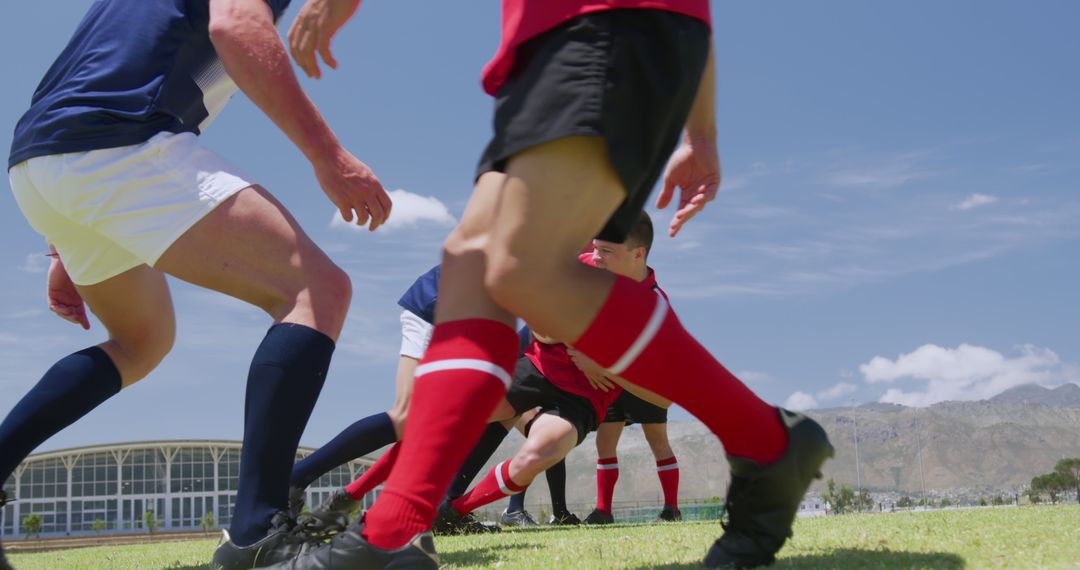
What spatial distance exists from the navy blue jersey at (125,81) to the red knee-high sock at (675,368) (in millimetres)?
1549

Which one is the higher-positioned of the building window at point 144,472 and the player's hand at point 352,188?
the player's hand at point 352,188

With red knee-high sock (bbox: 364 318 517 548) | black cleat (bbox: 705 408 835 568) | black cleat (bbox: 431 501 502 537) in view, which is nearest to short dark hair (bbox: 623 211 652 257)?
black cleat (bbox: 431 501 502 537)

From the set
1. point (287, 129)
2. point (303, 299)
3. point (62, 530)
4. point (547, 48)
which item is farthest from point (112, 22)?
point (62, 530)

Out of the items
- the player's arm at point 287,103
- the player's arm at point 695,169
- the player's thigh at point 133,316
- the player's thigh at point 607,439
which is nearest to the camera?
the player's arm at point 287,103

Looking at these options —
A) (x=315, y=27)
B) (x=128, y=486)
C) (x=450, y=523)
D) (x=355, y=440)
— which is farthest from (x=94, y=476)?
(x=315, y=27)

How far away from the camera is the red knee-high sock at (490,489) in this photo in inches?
209

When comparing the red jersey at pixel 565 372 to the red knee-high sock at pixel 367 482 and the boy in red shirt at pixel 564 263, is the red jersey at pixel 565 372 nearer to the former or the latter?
the red knee-high sock at pixel 367 482

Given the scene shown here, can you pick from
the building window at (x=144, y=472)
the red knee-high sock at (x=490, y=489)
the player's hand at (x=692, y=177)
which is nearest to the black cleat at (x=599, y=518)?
the red knee-high sock at (x=490, y=489)

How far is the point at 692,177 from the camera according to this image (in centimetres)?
263

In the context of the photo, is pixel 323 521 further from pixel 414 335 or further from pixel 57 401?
pixel 414 335

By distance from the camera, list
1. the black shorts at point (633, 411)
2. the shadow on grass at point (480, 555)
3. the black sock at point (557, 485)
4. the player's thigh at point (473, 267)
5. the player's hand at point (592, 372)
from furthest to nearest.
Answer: the black sock at point (557, 485)
the black shorts at point (633, 411)
the player's hand at point (592, 372)
the shadow on grass at point (480, 555)
the player's thigh at point (473, 267)

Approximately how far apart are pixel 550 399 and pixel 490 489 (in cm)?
64

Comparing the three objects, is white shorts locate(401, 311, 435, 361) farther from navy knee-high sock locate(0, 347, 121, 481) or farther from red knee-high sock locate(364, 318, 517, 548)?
red knee-high sock locate(364, 318, 517, 548)

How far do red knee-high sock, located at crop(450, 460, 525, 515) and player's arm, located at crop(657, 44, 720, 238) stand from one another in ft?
9.64
